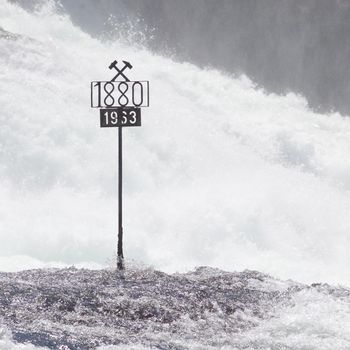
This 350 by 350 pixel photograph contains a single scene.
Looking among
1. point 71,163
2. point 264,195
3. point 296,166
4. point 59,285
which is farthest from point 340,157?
point 59,285

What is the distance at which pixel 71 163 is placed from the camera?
22844mm

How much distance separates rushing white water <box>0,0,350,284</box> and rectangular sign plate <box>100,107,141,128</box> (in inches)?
259

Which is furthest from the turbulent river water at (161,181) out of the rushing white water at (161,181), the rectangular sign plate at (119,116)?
the rectangular sign plate at (119,116)

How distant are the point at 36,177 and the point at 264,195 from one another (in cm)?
793

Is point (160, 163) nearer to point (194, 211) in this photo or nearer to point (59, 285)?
point (194, 211)

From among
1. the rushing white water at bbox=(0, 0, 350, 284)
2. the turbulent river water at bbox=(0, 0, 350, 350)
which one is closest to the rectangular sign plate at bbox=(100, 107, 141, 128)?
the turbulent river water at bbox=(0, 0, 350, 350)

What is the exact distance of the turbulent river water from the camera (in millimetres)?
20078

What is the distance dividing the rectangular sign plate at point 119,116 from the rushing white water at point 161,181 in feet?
21.5

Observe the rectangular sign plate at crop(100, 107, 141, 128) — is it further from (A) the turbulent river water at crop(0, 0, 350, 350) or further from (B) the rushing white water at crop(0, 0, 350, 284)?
(B) the rushing white water at crop(0, 0, 350, 284)

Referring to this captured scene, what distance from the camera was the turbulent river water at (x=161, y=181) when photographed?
65.9 feet

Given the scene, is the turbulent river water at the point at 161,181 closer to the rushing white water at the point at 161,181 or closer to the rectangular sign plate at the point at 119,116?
the rushing white water at the point at 161,181

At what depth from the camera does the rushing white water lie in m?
20.2

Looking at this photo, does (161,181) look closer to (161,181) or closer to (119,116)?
(161,181)

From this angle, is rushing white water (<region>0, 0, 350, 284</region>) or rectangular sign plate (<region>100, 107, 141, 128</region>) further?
rushing white water (<region>0, 0, 350, 284</region>)
